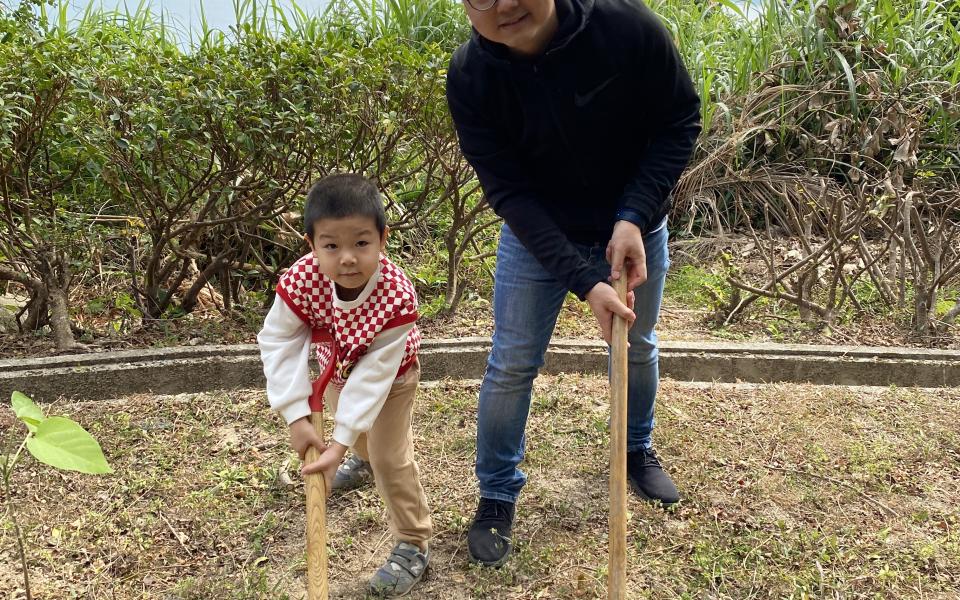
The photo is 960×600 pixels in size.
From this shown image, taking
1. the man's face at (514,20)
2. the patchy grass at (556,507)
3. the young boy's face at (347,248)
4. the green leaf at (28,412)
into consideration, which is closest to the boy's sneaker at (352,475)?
the patchy grass at (556,507)

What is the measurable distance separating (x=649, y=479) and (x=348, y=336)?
50.7 inches

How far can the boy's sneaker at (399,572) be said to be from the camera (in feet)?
7.64

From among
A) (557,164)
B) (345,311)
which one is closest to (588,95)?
(557,164)

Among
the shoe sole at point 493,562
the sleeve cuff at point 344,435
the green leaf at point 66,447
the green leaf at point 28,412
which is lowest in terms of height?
the shoe sole at point 493,562

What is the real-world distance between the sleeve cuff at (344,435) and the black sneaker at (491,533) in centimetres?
70

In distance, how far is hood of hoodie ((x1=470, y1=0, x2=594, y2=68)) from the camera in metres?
2.02

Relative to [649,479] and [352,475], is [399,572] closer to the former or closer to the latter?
[352,475]

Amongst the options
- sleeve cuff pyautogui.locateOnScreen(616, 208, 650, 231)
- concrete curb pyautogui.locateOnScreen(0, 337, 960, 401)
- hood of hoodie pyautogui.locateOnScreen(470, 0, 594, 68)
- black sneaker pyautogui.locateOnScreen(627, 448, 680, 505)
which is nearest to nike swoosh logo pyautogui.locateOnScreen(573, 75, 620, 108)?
hood of hoodie pyautogui.locateOnScreen(470, 0, 594, 68)

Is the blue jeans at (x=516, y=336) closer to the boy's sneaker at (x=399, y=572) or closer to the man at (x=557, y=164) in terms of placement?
the man at (x=557, y=164)

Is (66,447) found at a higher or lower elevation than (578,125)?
lower

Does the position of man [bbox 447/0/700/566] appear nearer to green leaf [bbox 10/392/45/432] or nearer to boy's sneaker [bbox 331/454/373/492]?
boy's sneaker [bbox 331/454/373/492]

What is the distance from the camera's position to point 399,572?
2.34 metres

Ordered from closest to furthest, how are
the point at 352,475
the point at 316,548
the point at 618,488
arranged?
the point at 316,548 → the point at 618,488 → the point at 352,475

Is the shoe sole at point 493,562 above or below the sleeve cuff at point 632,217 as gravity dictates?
below
